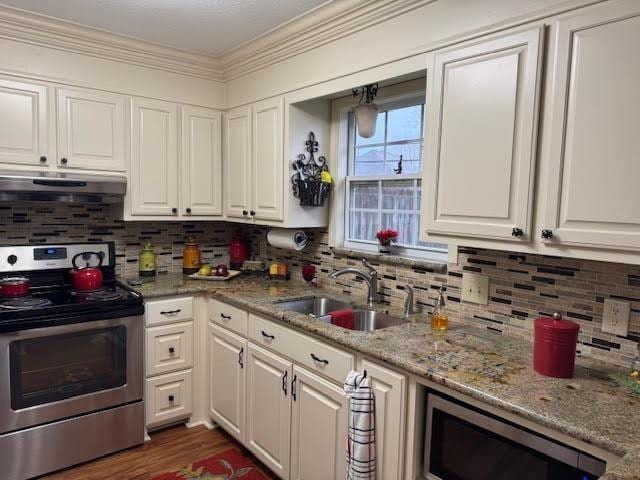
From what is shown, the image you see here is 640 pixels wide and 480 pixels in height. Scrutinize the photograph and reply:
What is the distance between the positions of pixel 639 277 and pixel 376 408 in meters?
0.97

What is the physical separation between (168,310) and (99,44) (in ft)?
5.15

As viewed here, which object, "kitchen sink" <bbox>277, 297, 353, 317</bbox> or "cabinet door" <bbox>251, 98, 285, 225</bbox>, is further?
"cabinet door" <bbox>251, 98, 285, 225</bbox>

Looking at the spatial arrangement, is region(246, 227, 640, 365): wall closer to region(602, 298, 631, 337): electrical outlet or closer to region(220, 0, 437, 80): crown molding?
region(602, 298, 631, 337): electrical outlet

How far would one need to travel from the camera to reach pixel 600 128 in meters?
1.29

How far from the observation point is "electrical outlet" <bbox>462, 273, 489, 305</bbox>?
75.6 inches

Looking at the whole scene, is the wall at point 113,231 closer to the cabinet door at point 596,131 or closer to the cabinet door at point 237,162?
the cabinet door at point 237,162

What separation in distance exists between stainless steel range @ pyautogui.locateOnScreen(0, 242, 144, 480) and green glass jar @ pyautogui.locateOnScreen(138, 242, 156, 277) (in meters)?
0.38

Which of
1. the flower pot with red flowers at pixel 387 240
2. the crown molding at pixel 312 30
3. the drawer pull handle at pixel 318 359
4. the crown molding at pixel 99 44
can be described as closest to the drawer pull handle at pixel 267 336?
the drawer pull handle at pixel 318 359

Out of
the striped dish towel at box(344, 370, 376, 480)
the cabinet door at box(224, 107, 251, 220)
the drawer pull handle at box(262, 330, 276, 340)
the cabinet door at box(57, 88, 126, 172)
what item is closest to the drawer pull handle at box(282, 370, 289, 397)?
the drawer pull handle at box(262, 330, 276, 340)

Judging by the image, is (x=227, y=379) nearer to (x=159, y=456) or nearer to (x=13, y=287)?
(x=159, y=456)

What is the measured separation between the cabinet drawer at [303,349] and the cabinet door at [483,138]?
0.61 m

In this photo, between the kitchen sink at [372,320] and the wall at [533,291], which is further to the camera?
the kitchen sink at [372,320]

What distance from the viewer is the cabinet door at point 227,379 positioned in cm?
246

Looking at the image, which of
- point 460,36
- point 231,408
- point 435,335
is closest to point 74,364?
point 231,408
